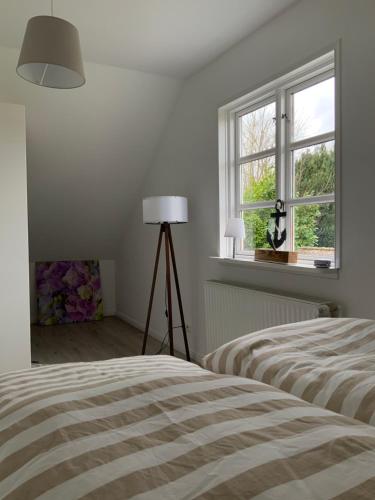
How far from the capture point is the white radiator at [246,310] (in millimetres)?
2468

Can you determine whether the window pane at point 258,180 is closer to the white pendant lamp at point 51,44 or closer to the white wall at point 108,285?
the white pendant lamp at point 51,44

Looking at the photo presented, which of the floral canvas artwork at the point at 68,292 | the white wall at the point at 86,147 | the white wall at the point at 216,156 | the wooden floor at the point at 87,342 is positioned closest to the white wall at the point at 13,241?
the white wall at the point at 86,147

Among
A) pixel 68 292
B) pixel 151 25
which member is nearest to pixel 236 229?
pixel 151 25

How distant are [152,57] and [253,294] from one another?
2094mm

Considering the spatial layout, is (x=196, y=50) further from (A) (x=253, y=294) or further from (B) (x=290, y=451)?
(B) (x=290, y=451)

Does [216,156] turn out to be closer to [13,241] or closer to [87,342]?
[13,241]

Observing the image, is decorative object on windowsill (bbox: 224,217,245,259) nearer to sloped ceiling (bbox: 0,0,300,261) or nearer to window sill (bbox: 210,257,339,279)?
window sill (bbox: 210,257,339,279)

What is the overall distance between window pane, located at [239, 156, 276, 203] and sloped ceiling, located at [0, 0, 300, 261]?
945 millimetres

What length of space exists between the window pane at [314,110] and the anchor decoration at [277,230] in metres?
0.49

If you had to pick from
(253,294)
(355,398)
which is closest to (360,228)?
(253,294)

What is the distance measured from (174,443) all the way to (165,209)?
107 inches

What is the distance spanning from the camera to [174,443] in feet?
2.59

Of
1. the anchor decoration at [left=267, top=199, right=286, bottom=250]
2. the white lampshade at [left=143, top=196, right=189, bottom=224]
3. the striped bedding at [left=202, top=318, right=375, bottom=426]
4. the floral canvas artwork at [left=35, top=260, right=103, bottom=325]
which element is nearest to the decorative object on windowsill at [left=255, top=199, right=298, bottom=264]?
the anchor decoration at [left=267, top=199, right=286, bottom=250]

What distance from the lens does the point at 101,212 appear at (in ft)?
16.4
